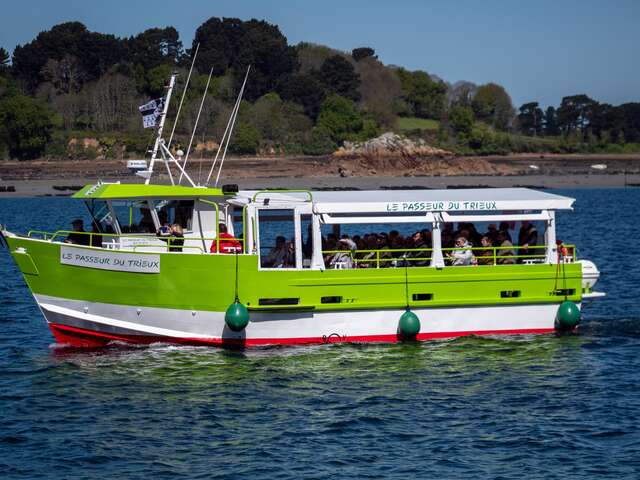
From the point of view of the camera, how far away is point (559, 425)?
1886 cm

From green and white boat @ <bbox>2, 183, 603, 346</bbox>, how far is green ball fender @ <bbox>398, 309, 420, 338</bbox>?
3 centimetres

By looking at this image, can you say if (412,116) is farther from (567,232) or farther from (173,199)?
(173,199)

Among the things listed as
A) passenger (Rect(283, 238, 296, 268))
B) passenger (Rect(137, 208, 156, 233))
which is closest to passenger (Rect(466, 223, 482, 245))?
passenger (Rect(283, 238, 296, 268))

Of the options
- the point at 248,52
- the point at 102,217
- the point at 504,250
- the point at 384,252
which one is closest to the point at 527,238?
the point at 504,250

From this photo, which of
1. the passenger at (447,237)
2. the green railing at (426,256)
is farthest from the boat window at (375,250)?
the passenger at (447,237)

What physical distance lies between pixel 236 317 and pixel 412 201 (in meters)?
4.84

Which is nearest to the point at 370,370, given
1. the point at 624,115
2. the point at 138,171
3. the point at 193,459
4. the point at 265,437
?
the point at 265,437

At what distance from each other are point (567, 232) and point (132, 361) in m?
38.0

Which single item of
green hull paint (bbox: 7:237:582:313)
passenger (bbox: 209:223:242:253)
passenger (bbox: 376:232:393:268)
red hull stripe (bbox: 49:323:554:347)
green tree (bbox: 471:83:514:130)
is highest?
green tree (bbox: 471:83:514:130)

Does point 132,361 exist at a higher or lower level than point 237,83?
lower

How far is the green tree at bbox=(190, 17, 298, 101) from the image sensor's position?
477 feet

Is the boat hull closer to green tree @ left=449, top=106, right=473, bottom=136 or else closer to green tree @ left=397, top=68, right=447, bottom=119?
green tree @ left=449, top=106, right=473, bottom=136

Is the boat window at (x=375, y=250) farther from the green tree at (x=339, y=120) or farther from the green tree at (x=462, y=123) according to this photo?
the green tree at (x=462, y=123)

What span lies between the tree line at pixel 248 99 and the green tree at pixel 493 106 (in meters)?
0.22
